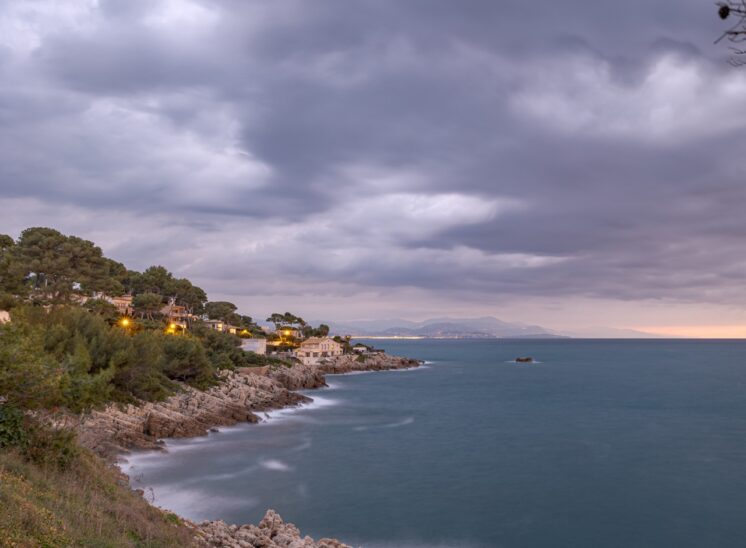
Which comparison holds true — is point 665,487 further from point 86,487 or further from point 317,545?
point 86,487

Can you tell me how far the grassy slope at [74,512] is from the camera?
8830mm

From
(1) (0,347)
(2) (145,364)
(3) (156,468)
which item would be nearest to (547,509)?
(3) (156,468)

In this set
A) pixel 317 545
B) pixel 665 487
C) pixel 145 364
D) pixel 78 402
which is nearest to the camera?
pixel 317 545

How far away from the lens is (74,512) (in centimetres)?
1113

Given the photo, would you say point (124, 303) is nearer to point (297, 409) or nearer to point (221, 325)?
point (221, 325)

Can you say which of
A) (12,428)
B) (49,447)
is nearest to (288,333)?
(49,447)

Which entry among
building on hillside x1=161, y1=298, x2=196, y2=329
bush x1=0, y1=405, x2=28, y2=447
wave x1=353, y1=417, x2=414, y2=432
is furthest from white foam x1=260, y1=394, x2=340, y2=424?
building on hillside x1=161, y1=298, x2=196, y2=329

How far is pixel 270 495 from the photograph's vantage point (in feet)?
84.0

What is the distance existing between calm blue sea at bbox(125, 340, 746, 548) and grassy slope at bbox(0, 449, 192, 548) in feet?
27.9

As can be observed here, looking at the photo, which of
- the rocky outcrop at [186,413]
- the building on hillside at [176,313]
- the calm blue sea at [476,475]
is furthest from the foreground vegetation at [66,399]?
the building on hillside at [176,313]

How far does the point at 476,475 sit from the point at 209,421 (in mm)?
18562

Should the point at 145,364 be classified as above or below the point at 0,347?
below

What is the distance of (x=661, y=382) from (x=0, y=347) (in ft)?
301

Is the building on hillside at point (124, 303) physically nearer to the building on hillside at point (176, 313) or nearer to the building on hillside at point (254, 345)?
the building on hillside at point (176, 313)
